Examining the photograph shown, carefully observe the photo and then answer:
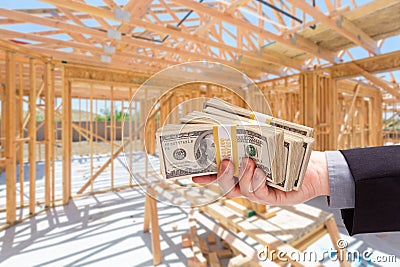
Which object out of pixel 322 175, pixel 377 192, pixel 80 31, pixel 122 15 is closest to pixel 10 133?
pixel 80 31

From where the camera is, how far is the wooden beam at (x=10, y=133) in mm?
3111

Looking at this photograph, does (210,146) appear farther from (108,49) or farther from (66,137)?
(66,137)

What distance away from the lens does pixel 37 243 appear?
281 centimetres

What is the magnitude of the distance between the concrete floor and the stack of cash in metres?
2.13

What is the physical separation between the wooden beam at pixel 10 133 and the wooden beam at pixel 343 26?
4099mm

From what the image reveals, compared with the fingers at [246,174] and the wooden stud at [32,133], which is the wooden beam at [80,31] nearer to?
the wooden stud at [32,133]

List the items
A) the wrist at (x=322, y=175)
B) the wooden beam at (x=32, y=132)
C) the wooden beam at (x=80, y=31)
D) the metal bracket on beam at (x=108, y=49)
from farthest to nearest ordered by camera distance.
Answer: the metal bracket on beam at (x=108, y=49), the wooden beam at (x=32, y=132), the wooden beam at (x=80, y=31), the wrist at (x=322, y=175)

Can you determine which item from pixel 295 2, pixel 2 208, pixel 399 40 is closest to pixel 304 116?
pixel 399 40

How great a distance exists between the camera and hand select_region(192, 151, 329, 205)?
2.61 feet

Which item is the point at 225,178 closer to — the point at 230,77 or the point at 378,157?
the point at 230,77

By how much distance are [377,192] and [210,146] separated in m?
0.75

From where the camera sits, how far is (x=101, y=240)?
2881 millimetres

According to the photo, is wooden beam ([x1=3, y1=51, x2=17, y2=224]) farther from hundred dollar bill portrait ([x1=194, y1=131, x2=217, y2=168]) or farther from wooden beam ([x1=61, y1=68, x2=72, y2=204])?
hundred dollar bill portrait ([x1=194, y1=131, x2=217, y2=168])

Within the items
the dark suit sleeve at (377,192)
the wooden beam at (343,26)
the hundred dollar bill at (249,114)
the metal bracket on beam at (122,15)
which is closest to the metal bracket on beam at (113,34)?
the metal bracket on beam at (122,15)
